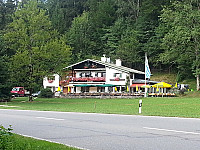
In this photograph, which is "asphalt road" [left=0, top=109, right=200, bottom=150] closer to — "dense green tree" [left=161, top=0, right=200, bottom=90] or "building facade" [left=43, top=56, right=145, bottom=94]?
"dense green tree" [left=161, top=0, right=200, bottom=90]

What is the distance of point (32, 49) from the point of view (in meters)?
45.0

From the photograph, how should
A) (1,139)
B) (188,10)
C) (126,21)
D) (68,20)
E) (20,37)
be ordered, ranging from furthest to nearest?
(68,20) → (126,21) → (188,10) → (20,37) → (1,139)

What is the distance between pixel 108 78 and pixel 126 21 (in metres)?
24.8

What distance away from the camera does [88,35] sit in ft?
292

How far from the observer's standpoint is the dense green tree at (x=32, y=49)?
44750 millimetres

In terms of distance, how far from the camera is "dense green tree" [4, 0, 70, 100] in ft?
147

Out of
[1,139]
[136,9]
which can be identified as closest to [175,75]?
[136,9]

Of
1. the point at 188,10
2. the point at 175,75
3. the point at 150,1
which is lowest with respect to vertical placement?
the point at 175,75

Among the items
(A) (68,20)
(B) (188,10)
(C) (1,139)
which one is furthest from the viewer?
(A) (68,20)

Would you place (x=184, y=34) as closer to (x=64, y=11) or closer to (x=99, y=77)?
(x=99, y=77)

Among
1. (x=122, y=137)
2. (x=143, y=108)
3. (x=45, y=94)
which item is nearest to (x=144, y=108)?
(x=143, y=108)

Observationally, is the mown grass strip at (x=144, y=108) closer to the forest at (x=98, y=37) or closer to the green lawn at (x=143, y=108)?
the green lawn at (x=143, y=108)

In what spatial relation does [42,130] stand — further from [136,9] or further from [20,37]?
[136,9]

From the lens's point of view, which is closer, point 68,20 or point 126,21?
point 126,21
